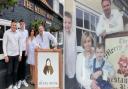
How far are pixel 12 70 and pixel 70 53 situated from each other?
257 inches

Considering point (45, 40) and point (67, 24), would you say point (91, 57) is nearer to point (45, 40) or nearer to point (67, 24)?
point (67, 24)

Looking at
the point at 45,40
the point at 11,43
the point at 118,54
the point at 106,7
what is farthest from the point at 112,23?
the point at 11,43

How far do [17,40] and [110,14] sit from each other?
21.7ft

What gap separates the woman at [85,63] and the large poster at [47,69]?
3.35 m

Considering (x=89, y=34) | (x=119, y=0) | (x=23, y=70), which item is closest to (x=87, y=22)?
(x=89, y=34)

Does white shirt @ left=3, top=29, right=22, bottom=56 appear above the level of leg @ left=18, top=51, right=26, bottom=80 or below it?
above

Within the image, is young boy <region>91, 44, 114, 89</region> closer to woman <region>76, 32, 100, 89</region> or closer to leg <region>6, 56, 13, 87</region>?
woman <region>76, 32, 100, 89</region>

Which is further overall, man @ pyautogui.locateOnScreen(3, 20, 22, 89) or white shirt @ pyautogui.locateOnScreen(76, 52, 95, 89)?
man @ pyautogui.locateOnScreen(3, 20, 22, 89)

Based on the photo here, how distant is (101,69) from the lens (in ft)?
11.9

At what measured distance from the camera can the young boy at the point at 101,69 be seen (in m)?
3.58

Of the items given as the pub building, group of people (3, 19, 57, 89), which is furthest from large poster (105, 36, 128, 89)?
the pub building

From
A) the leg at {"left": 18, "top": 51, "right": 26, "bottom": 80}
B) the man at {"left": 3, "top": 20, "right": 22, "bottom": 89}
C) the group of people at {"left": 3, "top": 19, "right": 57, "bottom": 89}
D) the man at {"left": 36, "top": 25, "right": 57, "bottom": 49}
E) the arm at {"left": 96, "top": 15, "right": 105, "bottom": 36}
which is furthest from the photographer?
the leg at {"left": 18, "top": 51, "right": 26, "bottom": 80}

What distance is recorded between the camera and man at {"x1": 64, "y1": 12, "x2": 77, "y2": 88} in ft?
12.3

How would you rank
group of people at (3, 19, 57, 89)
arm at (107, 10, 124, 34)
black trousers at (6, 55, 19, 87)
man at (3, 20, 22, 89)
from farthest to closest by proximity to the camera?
black trousers at (6, 55, 19, 87)
man at (3, 20, 22, 89)
group of people at (3, 19, 57, 89)
arm at (107, 10, 124, 34)
